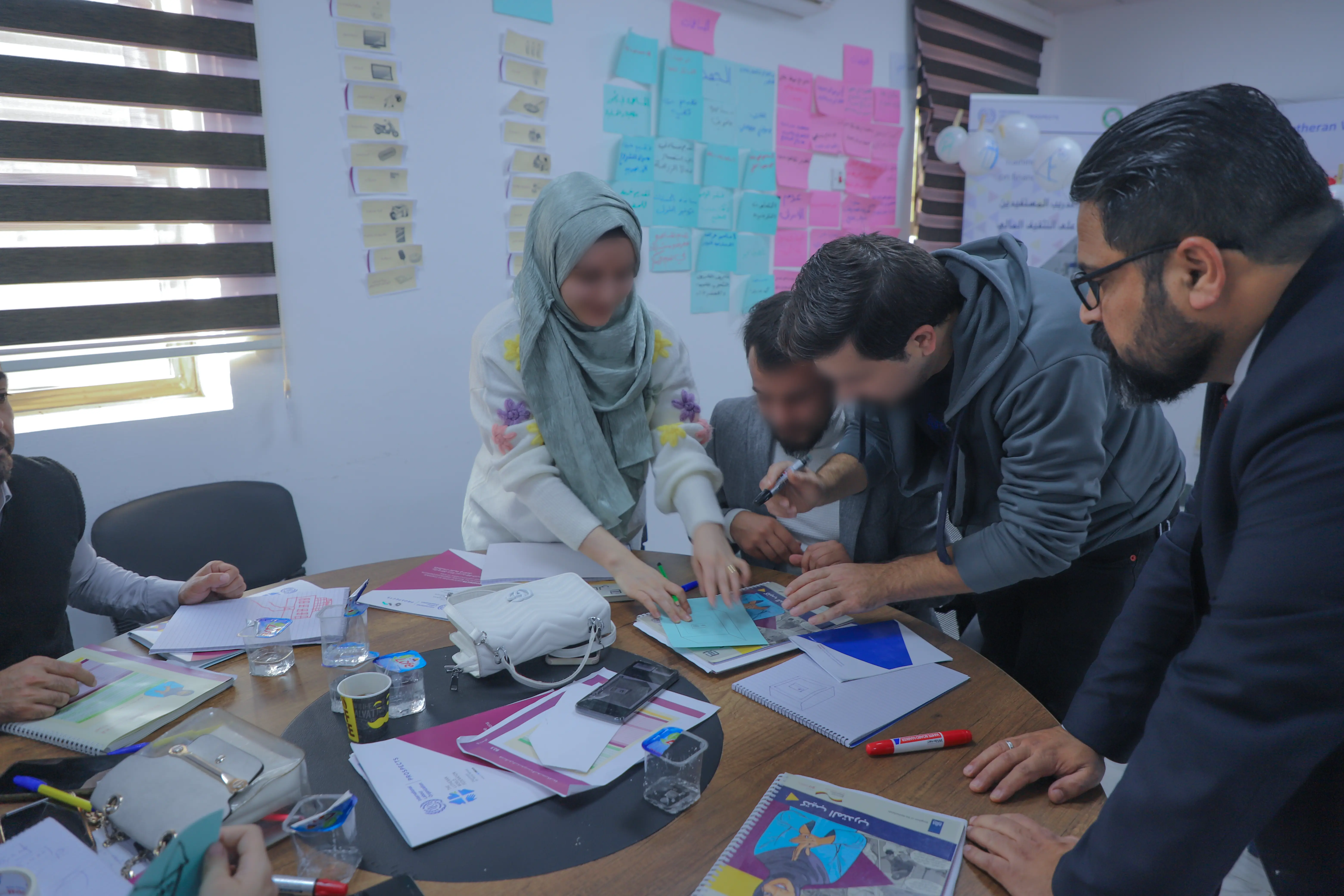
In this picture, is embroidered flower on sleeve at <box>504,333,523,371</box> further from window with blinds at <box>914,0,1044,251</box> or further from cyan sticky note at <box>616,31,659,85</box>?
window with blinds at <box>914,0,1044,251</box>

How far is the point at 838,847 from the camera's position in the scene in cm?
85

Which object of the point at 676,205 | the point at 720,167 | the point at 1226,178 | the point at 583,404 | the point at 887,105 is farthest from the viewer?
the point at 887,105

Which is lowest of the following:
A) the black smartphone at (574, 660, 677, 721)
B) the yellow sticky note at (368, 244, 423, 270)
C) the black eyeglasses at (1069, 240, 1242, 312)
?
the black smartphone at (574, 660, 677, 721)

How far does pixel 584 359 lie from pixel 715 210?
1.67 metres

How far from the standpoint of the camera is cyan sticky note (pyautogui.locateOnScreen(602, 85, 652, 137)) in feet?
9.08

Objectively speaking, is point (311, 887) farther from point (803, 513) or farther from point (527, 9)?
point (527, 9)

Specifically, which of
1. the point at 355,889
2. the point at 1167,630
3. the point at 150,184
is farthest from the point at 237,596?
the point at 1167,630

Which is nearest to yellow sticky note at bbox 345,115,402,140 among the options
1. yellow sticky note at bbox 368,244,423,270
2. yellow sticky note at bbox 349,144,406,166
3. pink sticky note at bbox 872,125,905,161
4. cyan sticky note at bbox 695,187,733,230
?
yellow sticky note at bbox 349,144,406,166

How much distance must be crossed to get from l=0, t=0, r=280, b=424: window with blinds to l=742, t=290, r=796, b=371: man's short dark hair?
4.47ft

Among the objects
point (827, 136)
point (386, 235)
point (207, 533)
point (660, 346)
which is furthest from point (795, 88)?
point (207, 533)

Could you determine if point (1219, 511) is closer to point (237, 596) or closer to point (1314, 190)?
point (1314, 190)

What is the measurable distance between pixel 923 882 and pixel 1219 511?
0.50 metres

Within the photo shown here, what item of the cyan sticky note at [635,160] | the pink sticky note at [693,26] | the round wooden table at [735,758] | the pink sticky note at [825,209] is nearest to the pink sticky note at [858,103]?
the pink sticky note at [825,209]

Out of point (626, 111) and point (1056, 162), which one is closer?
point (626, 111)
